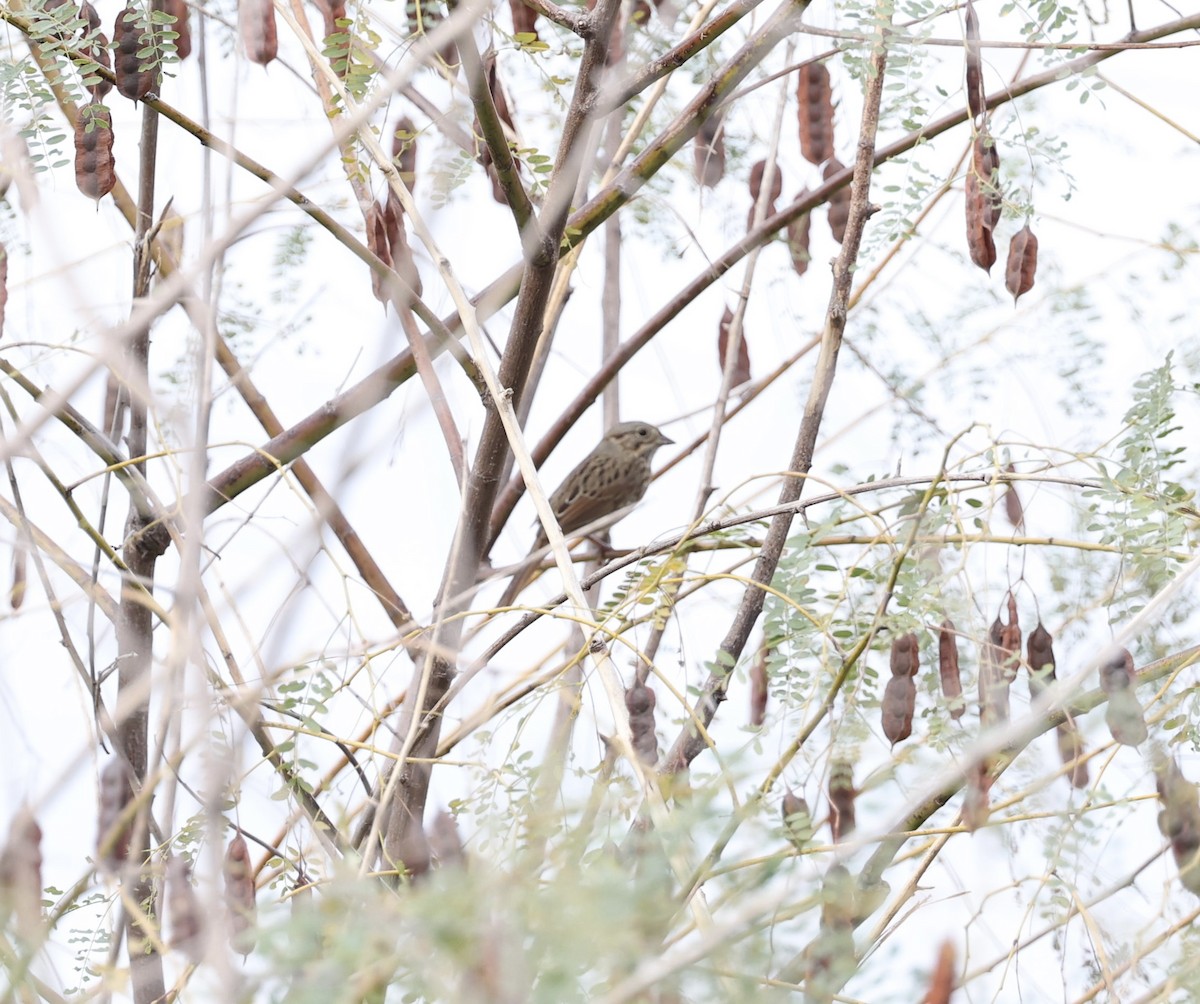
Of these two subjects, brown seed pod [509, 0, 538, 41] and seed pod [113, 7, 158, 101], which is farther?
brown seed pod [509, 0, 538, 41]

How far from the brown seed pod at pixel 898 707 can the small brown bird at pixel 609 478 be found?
3506mm

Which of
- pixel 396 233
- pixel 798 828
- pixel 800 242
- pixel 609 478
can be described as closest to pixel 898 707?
pixel 798 828

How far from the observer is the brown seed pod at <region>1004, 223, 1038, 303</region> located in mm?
2150

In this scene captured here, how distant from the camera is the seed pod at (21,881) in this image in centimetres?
109

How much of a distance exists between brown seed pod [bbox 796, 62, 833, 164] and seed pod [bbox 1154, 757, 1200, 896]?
129 cm

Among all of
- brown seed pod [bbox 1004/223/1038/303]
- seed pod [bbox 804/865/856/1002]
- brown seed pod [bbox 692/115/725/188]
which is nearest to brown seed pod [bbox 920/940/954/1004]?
seed pod [bbox 804/865/856/1002]

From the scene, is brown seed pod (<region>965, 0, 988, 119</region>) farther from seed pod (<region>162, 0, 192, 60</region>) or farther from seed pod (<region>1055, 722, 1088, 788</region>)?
seed pod (<region>162, 0, 192, 60</region>)

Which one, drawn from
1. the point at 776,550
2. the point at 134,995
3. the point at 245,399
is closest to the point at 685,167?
the point at 245,399

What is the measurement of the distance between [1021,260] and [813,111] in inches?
21.1

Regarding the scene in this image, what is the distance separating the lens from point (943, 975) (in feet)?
2.88

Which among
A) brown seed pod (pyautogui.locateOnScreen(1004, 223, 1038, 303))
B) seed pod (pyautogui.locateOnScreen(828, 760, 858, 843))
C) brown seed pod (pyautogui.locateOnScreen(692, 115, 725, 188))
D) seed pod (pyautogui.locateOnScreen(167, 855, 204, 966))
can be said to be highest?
brown seed pod (pyautogui.locateOnScreen(692, 115, 725, 188))

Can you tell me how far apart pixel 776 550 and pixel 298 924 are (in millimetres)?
1358

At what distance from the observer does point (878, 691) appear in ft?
6.75

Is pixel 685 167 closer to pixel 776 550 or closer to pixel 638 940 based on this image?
pixel 776 550
